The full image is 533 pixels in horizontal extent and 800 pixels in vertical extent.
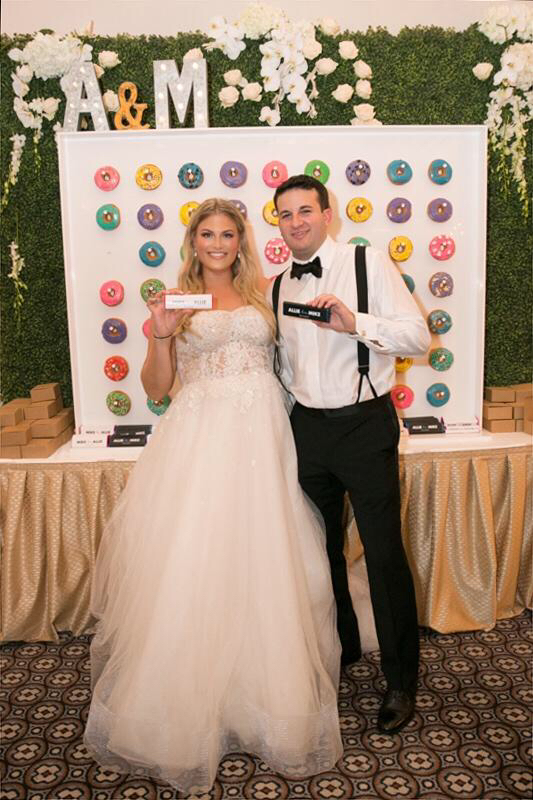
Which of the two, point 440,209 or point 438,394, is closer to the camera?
point 440,209

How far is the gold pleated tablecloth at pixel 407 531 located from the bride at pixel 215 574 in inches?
17.5

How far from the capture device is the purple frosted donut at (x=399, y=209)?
3.07m

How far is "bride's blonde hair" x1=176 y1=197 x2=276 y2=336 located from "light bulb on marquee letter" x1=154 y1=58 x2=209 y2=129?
2.81ft

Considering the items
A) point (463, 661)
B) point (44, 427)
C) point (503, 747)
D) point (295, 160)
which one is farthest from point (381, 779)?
point (295, 160)

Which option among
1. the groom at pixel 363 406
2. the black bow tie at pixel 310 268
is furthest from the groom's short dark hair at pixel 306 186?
the black bow tie at pixel 310 268

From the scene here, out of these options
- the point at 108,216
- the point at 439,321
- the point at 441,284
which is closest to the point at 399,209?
the point at 441,284

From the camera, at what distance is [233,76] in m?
3.09

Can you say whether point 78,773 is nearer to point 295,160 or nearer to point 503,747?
point 503,747

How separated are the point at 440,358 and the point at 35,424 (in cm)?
202

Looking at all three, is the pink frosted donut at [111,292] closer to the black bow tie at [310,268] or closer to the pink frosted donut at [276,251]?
the pink frosted donut at [276,251]

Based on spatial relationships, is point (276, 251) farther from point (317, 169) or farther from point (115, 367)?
point (115, 367)

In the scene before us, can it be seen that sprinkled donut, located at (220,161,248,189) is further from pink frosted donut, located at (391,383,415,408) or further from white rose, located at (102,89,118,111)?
pink frosted donut, located at (391,383,415,408)

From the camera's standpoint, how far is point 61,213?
3.15 meters


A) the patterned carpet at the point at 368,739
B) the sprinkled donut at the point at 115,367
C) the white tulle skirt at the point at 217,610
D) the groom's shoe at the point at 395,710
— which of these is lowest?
the patterned carpet at the point at 368,739
